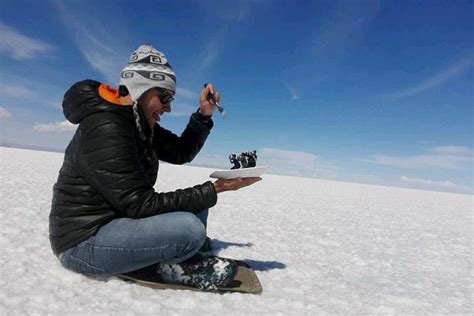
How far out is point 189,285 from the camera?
2682 millimetres

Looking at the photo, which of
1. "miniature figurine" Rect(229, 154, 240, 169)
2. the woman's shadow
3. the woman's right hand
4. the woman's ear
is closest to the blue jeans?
the woman's right hand

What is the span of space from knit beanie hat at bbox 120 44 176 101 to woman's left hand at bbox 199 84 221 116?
0.69 meters

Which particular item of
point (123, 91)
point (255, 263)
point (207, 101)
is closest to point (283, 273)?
point (255, 263)

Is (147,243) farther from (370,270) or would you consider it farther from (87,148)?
(370,270)

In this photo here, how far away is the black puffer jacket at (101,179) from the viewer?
227cm

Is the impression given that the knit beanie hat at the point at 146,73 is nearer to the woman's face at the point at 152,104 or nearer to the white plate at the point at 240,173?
the woman's face at the point at 152,104

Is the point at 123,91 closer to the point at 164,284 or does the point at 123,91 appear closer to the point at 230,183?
the point at 230,183

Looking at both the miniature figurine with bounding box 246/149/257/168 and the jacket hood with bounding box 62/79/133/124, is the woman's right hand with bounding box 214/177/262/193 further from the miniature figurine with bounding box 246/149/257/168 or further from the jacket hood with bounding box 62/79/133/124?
the jacket hood with bounding box 62/79/133/124

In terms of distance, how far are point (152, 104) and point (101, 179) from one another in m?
0.67

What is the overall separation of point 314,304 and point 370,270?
1526 mm

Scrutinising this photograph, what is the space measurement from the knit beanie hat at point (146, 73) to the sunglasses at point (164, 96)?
5 cm

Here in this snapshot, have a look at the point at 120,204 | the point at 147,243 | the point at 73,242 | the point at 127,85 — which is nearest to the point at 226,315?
the point at 147,243

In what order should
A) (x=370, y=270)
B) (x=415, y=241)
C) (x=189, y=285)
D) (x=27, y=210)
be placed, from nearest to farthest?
(x=189, y=285), (x=370, y=270), (x=27, y=210), (x=415, y=241)

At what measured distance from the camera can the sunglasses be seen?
8.62 feet
